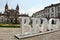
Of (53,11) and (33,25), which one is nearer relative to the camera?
(33,25)

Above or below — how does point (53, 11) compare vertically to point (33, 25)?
above

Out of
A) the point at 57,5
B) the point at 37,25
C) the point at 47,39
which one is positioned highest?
the point at 57,5

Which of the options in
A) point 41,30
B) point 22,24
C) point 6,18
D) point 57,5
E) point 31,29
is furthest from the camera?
point 6,18

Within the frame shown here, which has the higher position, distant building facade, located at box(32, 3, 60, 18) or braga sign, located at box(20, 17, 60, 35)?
distant building facade, located at box(32, 3, 60, 18)

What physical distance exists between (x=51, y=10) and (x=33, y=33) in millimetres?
43782

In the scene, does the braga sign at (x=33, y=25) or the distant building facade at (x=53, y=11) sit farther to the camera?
the distant building facade at (x=53, y=11)

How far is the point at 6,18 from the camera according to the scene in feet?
217

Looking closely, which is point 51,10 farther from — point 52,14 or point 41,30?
point 41,30

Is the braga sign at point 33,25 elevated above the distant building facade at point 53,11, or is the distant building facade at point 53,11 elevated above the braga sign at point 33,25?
the distant building facade at point 53,11

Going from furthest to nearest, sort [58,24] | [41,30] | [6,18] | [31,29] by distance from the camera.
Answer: [6,18] → [58,24] → [41,30] → [31,29]

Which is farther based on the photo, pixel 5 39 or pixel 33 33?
pixel 33 33

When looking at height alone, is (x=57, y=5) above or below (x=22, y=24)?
above

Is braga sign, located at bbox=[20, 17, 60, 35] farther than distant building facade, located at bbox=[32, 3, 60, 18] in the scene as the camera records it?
No

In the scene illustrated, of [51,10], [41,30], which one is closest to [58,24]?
Result: [41,30]
